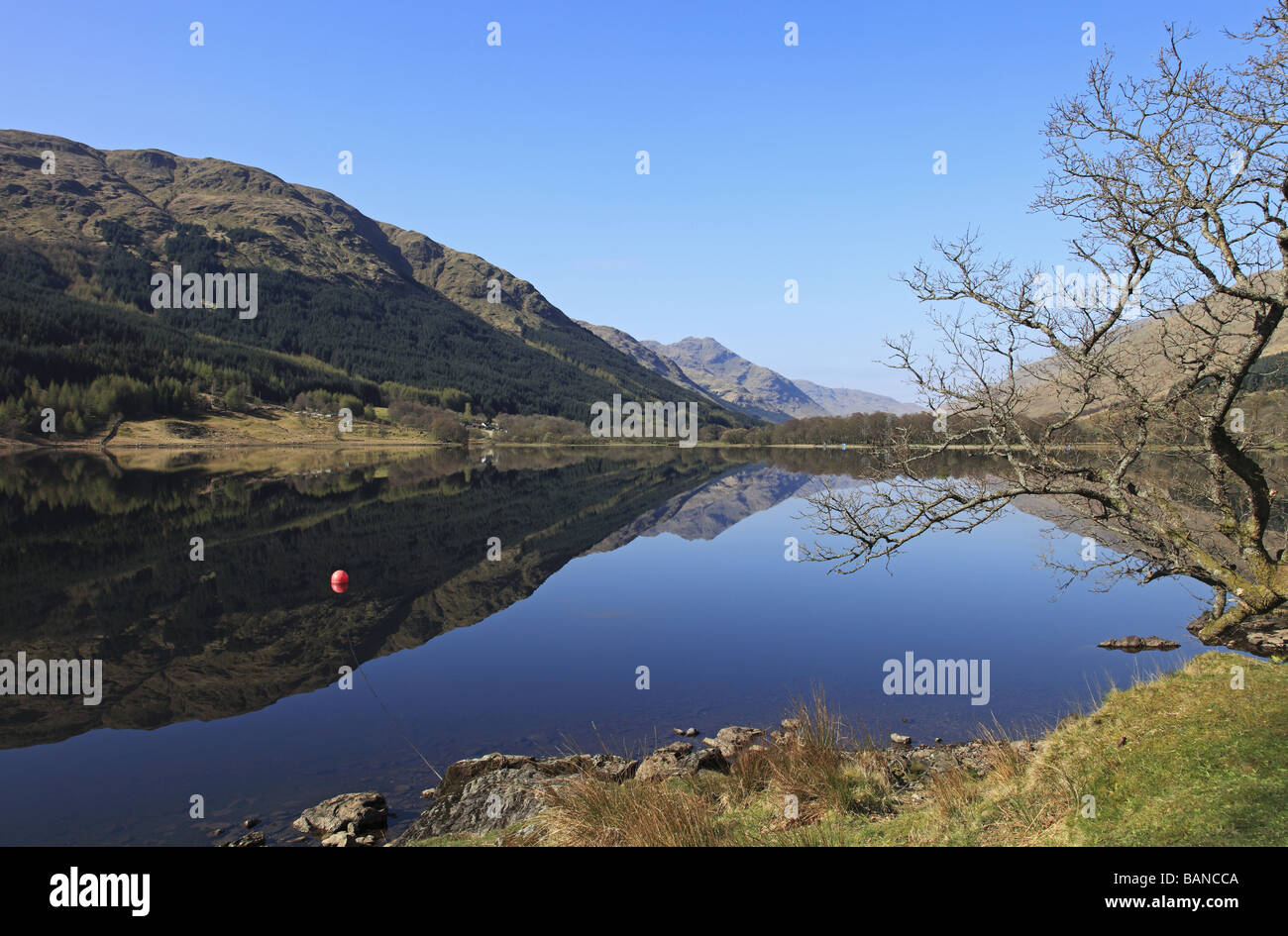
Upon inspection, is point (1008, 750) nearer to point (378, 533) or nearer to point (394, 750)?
point (394, 750)

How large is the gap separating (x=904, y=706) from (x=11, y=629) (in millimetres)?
25362

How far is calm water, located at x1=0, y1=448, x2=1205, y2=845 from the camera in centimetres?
1405

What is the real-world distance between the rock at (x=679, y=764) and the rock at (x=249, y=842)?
223 inches

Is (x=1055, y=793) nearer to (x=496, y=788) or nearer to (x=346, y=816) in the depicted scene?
(x=496, y=788)

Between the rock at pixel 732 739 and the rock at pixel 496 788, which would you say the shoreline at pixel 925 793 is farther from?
the rock at pixel 732 739

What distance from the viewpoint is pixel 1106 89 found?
985 cm

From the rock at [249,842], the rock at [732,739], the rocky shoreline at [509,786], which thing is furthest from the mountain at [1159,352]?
the rock at [249,842]

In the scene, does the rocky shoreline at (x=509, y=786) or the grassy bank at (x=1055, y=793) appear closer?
the grassy bank at (x=1055, y=793)

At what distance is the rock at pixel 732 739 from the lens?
1408 centimetres

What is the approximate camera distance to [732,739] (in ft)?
48.0

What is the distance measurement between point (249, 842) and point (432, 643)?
12081 mm

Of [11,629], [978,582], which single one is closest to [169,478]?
[11,629]

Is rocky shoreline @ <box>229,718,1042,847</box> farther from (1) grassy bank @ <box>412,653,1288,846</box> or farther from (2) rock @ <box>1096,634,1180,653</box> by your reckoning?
(2) rock @ <box>1096,634,1180,653</box>
